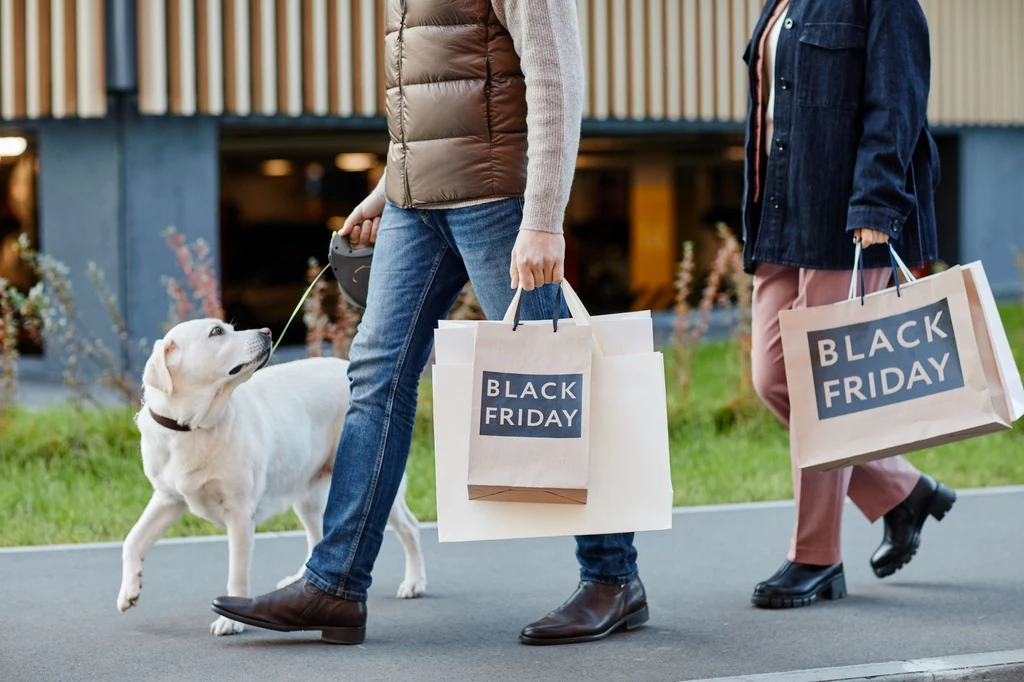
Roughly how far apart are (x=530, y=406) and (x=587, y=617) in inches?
31.7

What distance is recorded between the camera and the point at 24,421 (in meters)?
7.67

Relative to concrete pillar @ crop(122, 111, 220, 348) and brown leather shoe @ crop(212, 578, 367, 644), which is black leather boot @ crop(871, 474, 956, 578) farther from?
concrete pillar @ crop(122, 111, 220, 348)

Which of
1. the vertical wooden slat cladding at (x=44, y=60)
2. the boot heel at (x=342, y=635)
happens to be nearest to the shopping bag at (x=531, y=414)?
the boot heel at (x=342, y=635)

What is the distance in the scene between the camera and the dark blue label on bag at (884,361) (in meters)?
3.78

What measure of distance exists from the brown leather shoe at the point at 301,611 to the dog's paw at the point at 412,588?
659 mm

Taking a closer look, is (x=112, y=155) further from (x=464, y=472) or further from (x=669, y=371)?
(x=464, y=472)

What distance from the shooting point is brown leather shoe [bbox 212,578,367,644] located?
3.86 m

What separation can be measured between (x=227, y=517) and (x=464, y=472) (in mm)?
968

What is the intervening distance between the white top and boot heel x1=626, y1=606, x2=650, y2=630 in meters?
1.46

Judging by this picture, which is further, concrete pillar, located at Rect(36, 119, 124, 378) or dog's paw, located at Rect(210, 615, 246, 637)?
concrete pillar, located at Rect(36, 119, 124, 378)

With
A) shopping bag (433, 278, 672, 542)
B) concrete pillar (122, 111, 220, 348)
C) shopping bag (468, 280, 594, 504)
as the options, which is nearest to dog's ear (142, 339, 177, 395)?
shopping bag (433, 278, 672, 542)

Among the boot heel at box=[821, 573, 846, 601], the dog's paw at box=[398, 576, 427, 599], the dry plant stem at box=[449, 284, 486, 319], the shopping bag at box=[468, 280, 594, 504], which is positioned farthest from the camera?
the dry plant stem at box=[449, 284, 486, 319]

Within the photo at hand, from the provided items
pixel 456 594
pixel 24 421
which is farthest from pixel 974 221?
pixel 456 594

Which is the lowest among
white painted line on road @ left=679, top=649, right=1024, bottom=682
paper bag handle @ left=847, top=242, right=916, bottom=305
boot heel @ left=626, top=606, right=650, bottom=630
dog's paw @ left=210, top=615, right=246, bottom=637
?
dog's paw @ left=210, top=615, right=246, bottom=637
